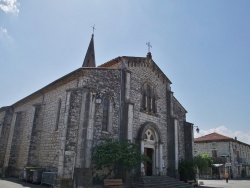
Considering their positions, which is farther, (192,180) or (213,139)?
(213,139)

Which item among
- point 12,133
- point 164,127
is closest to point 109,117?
point 164,127

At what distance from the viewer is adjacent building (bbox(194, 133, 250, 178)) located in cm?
3919

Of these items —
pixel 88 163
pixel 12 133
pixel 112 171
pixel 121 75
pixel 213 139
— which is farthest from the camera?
pixel 213 139

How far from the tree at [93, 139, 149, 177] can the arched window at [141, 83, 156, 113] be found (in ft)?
16.4

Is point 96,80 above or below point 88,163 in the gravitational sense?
above

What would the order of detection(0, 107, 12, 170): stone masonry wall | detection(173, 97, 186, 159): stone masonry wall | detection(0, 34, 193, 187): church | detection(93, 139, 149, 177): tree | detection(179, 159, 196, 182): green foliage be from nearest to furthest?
detection(93, 139, 149, 177): tree → detection(0, 34, 193, 187): church → detection(179, 159, 196, 182): green foliage → detection(173, 97, 186, 159): stone masonry wall → detection(0, 107, 12, 170): stone masonry wall

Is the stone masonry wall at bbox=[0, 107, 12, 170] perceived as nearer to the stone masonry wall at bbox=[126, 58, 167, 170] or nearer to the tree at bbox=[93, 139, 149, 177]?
the tree at bbox=[93, 139, 149, 177]

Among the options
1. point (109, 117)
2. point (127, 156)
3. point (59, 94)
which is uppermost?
point (59, 94)

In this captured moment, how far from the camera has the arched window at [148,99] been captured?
18.6 meters

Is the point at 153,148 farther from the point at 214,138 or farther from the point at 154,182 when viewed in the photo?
the point at 214,138

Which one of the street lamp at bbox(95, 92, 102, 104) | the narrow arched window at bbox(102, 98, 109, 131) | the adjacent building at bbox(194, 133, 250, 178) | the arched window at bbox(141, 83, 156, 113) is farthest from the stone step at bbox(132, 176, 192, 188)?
the adjacent building at bbox(194, 133, 250, 178)

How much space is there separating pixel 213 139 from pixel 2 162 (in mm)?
34970

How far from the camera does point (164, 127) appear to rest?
19734 millimetres

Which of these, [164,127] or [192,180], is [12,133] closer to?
[164,127]
